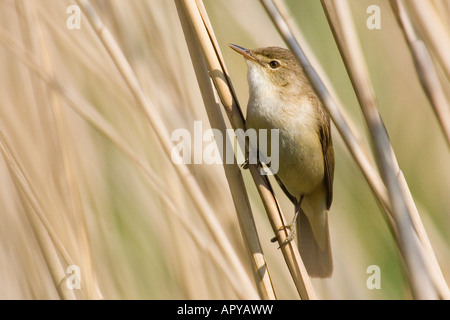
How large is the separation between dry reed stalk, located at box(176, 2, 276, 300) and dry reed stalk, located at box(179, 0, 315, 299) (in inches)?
1.7

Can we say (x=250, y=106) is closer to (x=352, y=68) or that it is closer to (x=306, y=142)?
(x=306, y=142)

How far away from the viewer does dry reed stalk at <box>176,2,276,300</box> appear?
63.3 inches

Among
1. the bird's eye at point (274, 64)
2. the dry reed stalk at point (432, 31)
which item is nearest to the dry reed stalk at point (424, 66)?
the dry reed stalk at point (432, 31)

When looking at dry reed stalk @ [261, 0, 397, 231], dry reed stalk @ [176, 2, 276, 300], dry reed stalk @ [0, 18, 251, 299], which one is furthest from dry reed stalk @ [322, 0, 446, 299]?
dry reed stalk @ [0, 18, 251, 299]

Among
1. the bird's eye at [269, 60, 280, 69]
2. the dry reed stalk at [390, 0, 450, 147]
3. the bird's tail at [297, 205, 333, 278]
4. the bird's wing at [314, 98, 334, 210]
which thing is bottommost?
the bird's tail at [297, 205, 333, 278]

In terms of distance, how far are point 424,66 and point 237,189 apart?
726mm

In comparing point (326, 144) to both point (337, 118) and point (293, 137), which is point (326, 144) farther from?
point (337, 118)

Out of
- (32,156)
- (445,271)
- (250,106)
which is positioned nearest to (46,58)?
(32,156)

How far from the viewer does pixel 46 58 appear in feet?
6.29

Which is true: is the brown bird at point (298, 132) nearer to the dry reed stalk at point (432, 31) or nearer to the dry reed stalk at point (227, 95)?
the dry reed stalk at point (227, 95)

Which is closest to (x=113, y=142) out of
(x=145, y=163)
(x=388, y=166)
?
(x=145, y=163)

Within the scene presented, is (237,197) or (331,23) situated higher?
(331,23)

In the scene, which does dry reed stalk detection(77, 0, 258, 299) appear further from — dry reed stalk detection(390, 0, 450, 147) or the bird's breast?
dry reed stalk detection(390, 0, 450, 147)
